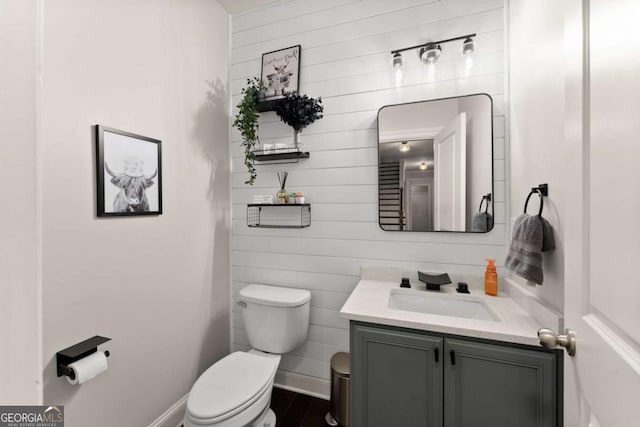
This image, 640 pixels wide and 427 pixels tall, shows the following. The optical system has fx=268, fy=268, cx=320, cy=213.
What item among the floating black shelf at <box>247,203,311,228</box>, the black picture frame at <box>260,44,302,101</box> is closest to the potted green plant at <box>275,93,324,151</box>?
the black picture frame at <box>260,44,302,101</box>

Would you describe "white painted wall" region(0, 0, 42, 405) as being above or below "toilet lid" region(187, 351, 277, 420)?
above

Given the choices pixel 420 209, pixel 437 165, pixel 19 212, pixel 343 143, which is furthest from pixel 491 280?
pixel 19 212

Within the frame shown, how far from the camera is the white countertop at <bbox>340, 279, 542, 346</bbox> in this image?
41.6 inches

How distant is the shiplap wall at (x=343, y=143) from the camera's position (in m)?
1.56

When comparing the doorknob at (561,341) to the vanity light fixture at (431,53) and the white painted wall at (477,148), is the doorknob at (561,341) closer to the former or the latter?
the white painted wall at (477,148)

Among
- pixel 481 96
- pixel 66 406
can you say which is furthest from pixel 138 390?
pixel 481 96

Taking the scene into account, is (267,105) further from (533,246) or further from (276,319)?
(533,246)

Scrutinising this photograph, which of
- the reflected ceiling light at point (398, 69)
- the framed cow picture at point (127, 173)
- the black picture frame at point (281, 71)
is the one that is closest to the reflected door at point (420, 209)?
the reflected ceiling light at point (398, 69)

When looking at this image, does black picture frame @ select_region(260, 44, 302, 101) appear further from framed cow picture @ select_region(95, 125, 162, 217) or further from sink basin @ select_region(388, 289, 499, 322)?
sink basin @ select_region(388, 289, 499, 322)

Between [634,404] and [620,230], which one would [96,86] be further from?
[634,404]

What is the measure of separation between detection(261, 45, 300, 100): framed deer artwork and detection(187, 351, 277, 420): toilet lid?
5.62ft

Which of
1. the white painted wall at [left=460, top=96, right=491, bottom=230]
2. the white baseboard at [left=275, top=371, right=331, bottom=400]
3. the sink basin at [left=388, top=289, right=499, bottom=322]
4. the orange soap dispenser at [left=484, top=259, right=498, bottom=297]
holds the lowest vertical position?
the white baseboard at [left=275, top=371, right=331, bottom=400]

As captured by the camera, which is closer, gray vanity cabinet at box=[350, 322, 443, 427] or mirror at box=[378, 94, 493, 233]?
gray vanity cabinet at box=[350, 322, 443, 427]

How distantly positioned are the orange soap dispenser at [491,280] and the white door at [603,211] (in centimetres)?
82
